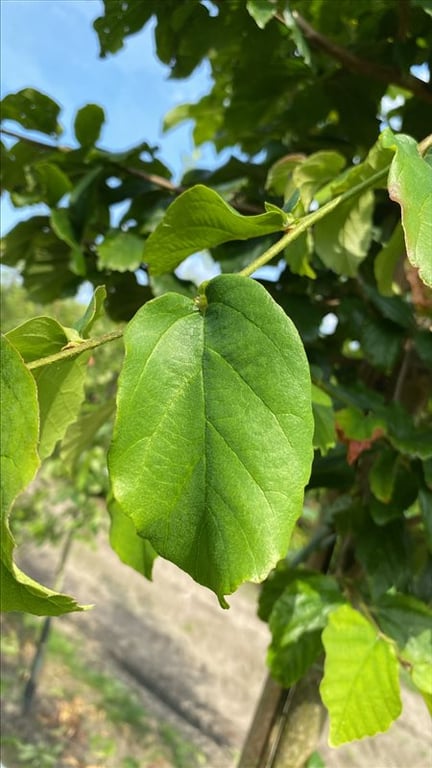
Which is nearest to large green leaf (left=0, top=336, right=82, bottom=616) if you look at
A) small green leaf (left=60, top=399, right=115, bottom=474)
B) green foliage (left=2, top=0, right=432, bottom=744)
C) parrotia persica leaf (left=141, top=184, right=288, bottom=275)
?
green foliage (left=2, top=0, right=432, bottom=744)

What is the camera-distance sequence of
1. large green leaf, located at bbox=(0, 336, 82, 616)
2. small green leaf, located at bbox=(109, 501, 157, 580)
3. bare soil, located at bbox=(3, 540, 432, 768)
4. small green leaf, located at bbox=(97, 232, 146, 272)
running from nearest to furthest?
large green leaf, located at bbox=(0, 336, 82, 616)
small green leaf, located at bbox=(109, 501, 157, 580)
small green leaf, located at bbox=(97, 232, 146, 272)
bare soil, located at bbox=(3, 540, 432, 768)

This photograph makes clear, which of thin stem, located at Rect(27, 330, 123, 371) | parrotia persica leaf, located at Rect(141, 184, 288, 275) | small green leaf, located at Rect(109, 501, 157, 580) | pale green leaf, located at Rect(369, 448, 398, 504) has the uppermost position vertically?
parrotia persica leaf, located at Rect(141, 184, 288, 275)

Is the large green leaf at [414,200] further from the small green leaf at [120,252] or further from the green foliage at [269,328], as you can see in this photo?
the small green leaf at [120,252]

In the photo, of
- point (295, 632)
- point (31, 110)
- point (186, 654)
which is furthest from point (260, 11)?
point (186, 654)

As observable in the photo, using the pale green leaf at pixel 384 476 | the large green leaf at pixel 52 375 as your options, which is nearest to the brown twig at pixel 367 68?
the pale green leaf at pixel 384 476

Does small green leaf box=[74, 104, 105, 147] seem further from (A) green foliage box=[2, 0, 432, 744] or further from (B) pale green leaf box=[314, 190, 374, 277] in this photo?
(B) pale green leaf box=[314, 190, 374, 277]

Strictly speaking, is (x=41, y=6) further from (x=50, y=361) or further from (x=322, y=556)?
(x=322, y=556)
